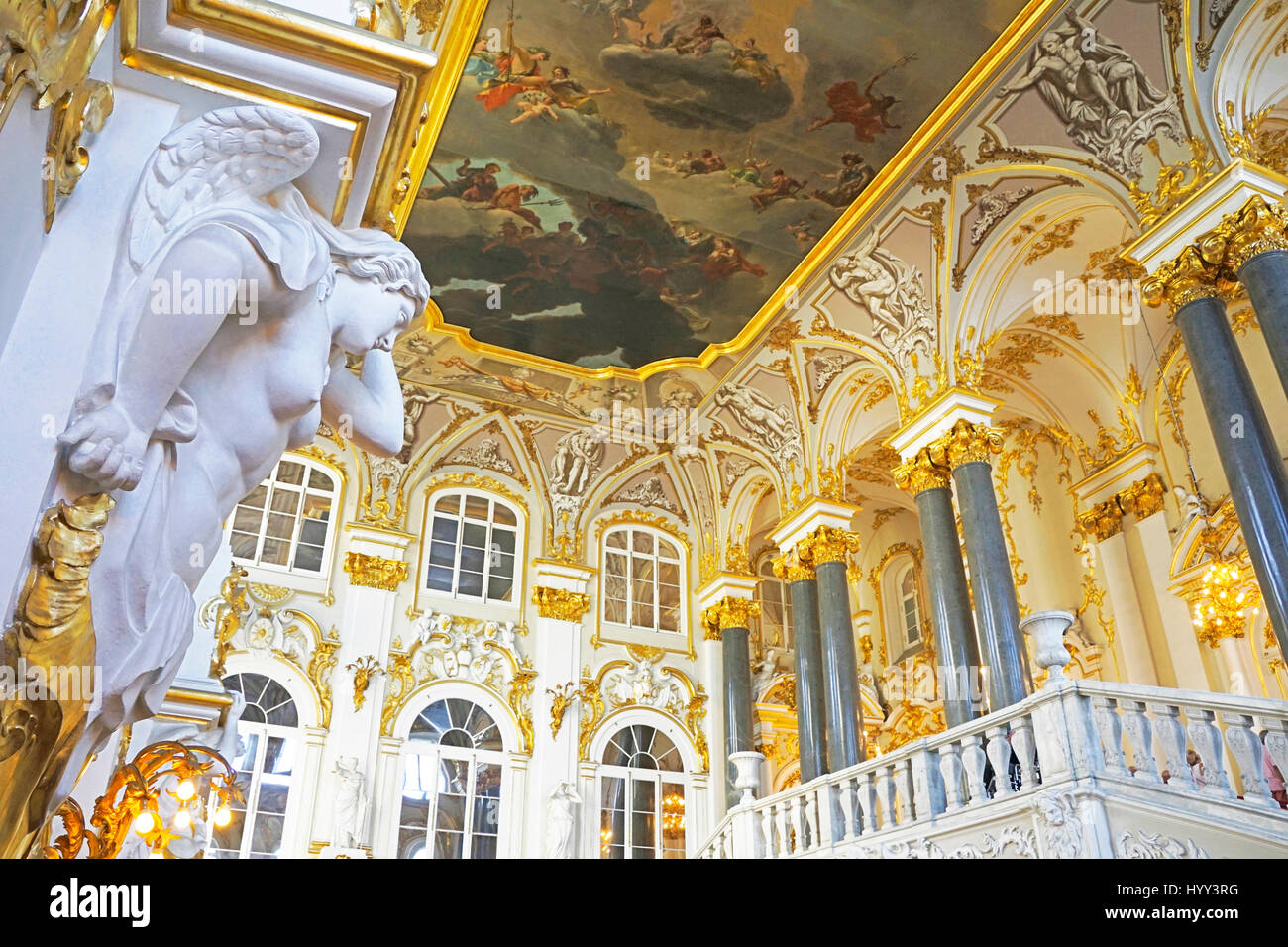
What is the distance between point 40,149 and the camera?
157cm

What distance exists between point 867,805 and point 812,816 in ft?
2.55

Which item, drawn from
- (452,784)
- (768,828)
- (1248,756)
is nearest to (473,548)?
(452,784)

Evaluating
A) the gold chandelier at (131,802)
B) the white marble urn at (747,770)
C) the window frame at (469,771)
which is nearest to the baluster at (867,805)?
the white marble urn at (747,770)

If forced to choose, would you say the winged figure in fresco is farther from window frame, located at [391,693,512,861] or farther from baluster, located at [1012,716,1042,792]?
window frame, located at [391,693,512,861]

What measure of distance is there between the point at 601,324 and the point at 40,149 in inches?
481

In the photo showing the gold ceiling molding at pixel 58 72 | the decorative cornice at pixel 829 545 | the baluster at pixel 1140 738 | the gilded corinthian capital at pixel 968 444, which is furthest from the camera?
the decorative cornice at pixel 829 545

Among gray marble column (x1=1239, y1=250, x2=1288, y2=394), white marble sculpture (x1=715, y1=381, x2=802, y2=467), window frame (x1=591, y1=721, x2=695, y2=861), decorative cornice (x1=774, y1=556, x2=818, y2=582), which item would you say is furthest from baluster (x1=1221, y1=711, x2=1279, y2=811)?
window frame (x1=591, y1=721, x2=695, y2=861)

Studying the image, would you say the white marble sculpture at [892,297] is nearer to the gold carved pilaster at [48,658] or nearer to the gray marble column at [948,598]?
the gray marble column at [948,598]

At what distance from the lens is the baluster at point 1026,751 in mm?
7020

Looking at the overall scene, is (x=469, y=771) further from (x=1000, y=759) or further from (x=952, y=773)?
(x=1000, y=759)

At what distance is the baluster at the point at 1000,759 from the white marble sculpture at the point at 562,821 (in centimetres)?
717

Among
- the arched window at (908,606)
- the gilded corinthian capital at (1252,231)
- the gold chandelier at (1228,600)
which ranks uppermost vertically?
the arched window at (908,606)

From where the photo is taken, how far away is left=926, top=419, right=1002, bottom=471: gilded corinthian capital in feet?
35.0

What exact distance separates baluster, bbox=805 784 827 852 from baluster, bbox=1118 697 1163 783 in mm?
3437
